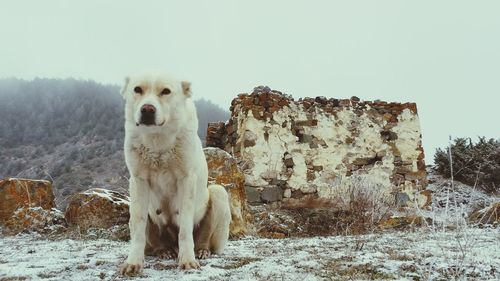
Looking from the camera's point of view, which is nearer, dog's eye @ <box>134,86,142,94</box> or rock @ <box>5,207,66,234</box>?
dog's eye @ <box>134,86,142,94</box>

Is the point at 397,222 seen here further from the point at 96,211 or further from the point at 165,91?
the point at 165,91

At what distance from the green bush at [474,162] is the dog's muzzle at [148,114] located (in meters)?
12.3

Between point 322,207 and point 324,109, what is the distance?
7.82 ft

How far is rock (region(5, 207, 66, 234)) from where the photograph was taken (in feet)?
22.9

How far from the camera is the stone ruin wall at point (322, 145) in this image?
1038cm

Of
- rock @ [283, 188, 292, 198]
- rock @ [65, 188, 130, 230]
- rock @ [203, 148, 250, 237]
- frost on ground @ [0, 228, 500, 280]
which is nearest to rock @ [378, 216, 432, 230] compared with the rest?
rock @ [203, 148, 250, 237]

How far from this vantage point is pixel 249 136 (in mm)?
10414

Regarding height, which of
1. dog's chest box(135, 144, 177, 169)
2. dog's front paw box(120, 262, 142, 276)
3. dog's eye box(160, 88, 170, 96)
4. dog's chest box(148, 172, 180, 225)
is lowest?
dog's front paw box(120, 262, 142, 276)

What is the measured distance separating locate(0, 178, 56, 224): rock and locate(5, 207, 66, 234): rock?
0.39 ft

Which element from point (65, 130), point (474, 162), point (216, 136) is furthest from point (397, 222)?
point (65, 130)

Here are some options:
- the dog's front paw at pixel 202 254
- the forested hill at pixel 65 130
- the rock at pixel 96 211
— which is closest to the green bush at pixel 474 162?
the rock at pixel 96 211

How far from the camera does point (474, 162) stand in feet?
51.5

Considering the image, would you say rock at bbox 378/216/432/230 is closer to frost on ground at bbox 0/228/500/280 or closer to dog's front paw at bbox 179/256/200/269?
frost on ground at bbox 0/228/500/280

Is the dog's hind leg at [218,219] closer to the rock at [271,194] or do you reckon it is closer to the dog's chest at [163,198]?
the dog's chest at [163,198]
